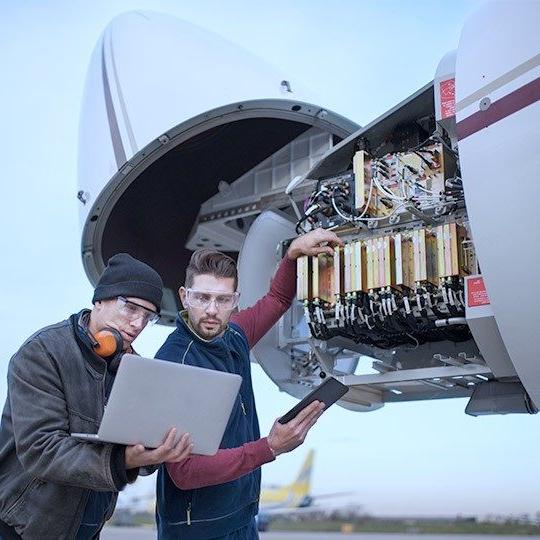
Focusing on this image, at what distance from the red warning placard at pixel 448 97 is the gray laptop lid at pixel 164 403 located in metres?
1.87

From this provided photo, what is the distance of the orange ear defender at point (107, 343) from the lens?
296 cm

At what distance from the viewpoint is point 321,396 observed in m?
3.37

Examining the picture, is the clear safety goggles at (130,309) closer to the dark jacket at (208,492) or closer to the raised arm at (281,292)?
the dark jacket at (208,492)

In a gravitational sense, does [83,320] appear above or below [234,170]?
below

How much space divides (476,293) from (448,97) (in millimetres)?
1042

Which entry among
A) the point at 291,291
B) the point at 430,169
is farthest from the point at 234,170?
the point at 430,169

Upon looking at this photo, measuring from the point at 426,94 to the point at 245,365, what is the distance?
76.1 inches

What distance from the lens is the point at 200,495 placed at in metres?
3.61

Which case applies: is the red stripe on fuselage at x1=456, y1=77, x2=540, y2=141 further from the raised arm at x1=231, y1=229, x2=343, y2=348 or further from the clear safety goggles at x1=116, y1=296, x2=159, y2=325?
the clear safety goggles at x1=116, y1=296, x2=159, y2=325

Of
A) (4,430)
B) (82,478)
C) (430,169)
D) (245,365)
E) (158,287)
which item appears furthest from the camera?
(430,169)

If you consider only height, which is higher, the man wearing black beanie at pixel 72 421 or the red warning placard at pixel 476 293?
the red warning placard at pixel 476 293

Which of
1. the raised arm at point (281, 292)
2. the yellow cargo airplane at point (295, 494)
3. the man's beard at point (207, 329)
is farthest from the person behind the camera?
the yellow cargo airplane at point (295, 494)

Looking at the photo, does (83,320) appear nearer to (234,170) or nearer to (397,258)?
(397,258)

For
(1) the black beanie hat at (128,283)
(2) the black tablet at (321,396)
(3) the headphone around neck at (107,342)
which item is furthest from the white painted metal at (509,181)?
(3) the headphone around neck at (107,342)
